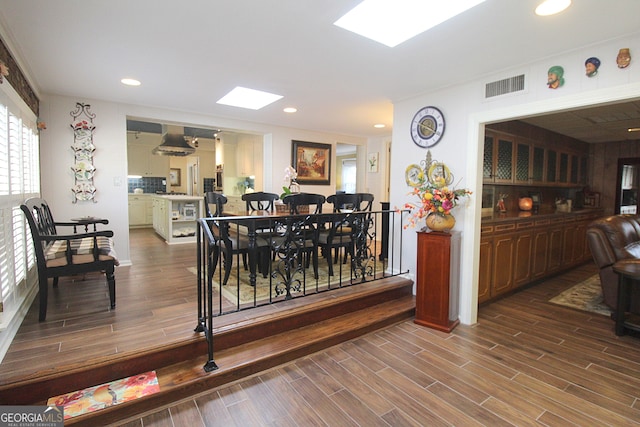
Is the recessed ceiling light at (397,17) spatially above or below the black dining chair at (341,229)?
above

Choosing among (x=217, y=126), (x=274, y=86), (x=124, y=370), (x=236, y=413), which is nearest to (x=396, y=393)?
(x=236, y=413)

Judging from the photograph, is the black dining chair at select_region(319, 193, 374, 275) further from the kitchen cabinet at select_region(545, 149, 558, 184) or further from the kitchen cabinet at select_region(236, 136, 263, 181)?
the kitchen cabinet at select_region(545, 149, 558, 184)

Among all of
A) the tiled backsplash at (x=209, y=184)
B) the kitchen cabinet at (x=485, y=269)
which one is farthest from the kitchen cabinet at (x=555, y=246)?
the tiled backsplash at (x=209, y=184)

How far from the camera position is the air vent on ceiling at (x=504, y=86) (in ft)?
9.07

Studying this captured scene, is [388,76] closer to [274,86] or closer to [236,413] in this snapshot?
[274,86]

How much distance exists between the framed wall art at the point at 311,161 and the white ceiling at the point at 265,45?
2031 millimetres

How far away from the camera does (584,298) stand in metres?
3.88

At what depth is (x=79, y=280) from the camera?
3645 mm

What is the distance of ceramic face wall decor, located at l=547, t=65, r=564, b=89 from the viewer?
8.28ft

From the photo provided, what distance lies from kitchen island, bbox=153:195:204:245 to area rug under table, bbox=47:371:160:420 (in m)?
4.49

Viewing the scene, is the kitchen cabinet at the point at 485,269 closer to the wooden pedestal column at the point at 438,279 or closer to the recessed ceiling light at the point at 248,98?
the wooden pedestal column at the point at 438,279

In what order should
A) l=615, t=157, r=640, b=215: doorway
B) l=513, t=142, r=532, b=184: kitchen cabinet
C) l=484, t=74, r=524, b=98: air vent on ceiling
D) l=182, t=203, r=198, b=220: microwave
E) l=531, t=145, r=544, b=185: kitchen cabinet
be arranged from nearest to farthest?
l=484, t=74, r=524, b=98: air vent on ceiling, l=513, t=142, r=532, b=184: kitchen cabinet, l=531, t=145, r=544, b=185: kitchen cabinet, l=615, t=157, r=640, b=215: doorway, l=182, t=203, r=198, b=220: microwave

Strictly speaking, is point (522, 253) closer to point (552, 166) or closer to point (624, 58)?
point (552, 166)

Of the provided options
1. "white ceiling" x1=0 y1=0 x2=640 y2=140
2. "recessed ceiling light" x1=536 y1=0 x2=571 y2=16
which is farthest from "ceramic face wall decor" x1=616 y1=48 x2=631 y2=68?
"recessed ceiling light" x1=536 y1=0 x2=571 y2=16
